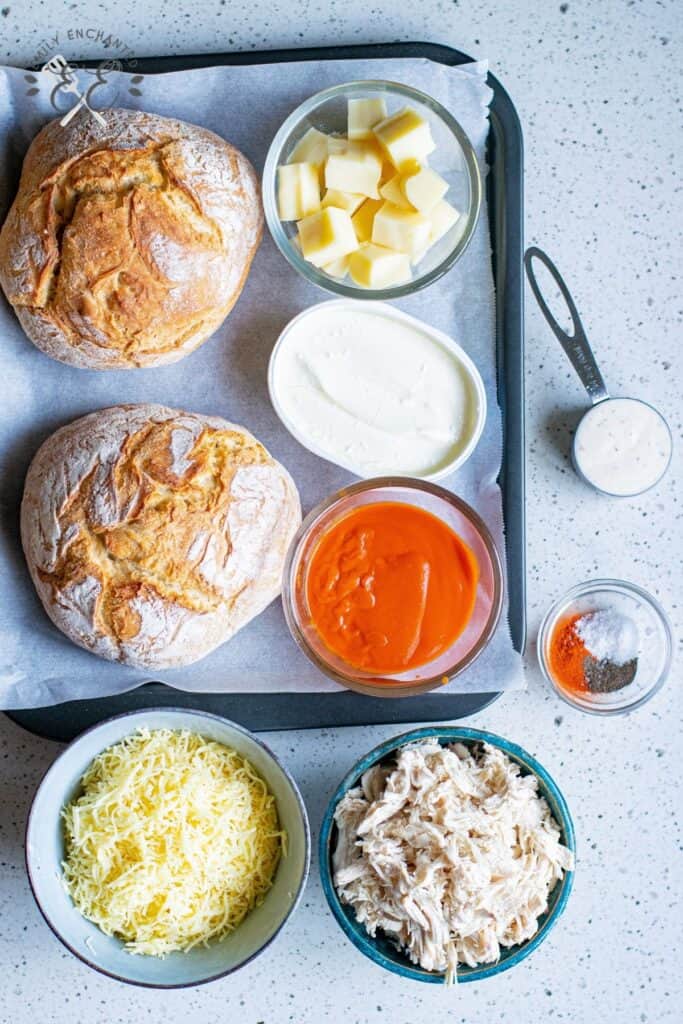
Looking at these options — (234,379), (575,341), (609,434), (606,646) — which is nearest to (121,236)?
(234,379)

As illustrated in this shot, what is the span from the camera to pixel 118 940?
224 cm

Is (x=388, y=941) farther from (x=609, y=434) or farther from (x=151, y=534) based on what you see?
(x=609, y=434)

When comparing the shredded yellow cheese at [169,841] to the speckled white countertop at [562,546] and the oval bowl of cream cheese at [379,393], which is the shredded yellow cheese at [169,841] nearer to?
the speckled white countertop at [562,546]

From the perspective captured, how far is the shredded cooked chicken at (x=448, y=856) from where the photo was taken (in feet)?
6.99

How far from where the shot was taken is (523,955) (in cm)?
220

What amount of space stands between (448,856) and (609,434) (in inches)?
39.6

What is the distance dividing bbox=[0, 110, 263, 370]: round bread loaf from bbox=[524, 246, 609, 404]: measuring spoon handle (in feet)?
2.26

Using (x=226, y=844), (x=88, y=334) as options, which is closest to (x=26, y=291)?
(x=88, y=334)

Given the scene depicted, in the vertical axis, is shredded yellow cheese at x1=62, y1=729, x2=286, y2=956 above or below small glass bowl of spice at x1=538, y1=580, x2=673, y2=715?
below

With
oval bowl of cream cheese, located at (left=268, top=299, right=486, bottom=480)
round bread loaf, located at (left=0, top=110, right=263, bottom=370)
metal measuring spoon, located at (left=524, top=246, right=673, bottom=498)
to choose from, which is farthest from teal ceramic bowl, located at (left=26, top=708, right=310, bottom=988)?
metal measuring spoon, located at (left=524, top=246, right=673, bottom=498)

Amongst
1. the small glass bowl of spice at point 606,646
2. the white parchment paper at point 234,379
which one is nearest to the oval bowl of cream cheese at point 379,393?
the white parchment paper at point 234,379

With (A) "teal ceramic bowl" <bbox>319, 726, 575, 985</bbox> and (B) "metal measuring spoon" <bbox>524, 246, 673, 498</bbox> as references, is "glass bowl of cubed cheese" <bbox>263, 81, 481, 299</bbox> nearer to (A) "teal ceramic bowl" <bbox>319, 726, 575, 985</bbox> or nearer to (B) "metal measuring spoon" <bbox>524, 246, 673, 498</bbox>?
(B) "metal measuring spoon" <bbox>524, 246, 673, 498</bbox>

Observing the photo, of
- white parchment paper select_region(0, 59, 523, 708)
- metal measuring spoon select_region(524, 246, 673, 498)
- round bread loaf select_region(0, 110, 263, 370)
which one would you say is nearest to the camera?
round bread loaf select_region(0, 110, 263, 370)

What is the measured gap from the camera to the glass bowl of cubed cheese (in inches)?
86.6
